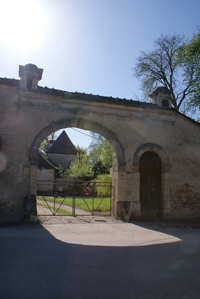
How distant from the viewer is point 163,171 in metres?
9.45

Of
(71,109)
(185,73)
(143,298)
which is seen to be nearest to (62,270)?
(143,298)

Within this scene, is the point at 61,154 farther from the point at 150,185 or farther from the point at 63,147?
the point at 150,185

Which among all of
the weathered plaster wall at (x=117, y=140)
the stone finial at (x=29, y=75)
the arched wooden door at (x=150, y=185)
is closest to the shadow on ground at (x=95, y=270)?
the weathered plaster wall at (x=117, y=140)

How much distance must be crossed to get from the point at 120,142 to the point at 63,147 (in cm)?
2631

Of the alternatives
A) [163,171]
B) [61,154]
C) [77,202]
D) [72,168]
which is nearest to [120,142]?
[163,171]

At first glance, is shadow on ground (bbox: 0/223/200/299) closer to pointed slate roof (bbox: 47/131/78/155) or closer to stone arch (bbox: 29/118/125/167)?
stone arch (bbox: 29/118/125/167)

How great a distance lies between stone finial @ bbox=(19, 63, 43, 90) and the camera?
8.38 m

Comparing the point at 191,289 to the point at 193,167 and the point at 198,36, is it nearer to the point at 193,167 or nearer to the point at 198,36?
the point at 193,167

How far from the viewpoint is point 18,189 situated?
780cm

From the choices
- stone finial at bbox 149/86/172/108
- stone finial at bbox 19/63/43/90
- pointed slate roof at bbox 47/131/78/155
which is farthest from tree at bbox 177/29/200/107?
pointed slate roof at bbox 47/131/78/155

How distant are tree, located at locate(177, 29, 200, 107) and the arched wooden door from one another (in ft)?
33.4

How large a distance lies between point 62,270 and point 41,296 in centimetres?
79

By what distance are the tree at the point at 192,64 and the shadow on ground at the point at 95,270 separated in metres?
15.1

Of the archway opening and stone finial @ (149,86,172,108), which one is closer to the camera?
stone finial @ (149,86,172,108)
